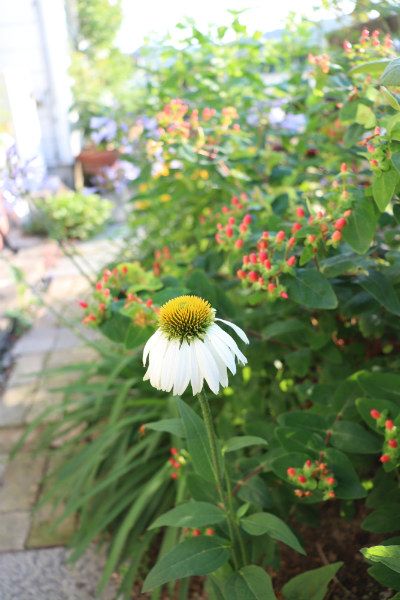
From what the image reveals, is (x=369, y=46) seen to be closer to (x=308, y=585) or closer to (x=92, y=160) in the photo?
(x=308, y=585)

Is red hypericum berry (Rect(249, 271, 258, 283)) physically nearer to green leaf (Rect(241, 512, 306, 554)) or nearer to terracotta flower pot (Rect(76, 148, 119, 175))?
green leaf (Rect(241, 512, 306, 554))

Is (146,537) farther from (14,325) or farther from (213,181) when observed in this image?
(14,325)

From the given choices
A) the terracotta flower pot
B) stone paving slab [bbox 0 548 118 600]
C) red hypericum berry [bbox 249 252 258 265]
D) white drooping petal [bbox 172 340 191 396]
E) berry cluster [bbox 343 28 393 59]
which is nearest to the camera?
white drooping petal [bbox 172 340 191 396]

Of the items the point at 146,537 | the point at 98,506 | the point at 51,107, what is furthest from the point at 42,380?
the point at 51,107

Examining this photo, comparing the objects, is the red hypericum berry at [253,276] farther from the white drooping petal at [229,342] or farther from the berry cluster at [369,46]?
the berry cluster at [369,46]

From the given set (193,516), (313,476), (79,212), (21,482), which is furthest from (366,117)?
(79,212)

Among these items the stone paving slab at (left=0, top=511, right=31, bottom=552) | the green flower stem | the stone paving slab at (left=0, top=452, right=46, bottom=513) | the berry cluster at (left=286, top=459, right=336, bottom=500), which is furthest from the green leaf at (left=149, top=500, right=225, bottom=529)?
the stone paving slab at (left=0, top=452, right=46, bottom=513)
